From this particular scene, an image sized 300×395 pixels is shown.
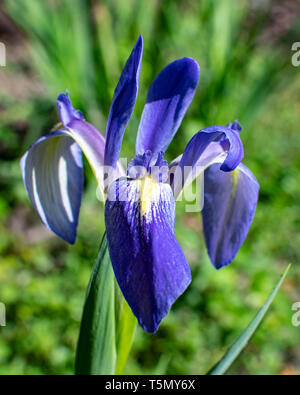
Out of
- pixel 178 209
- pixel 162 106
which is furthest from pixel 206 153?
pixel 178 209

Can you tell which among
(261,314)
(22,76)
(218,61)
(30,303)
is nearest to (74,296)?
(30,303)

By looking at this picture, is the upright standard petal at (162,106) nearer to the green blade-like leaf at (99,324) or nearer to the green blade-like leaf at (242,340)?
the green blade-like leaf at (99,324)

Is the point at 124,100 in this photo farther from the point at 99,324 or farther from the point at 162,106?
the point at 99,324

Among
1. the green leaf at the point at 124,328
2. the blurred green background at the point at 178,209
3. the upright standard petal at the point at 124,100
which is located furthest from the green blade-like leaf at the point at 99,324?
the blurred green background at the point at 178,209

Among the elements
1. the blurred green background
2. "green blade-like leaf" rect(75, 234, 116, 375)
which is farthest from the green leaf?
the blurred green background

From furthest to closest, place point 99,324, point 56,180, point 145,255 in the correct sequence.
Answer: point 56,180
point 99,324
point 145,255

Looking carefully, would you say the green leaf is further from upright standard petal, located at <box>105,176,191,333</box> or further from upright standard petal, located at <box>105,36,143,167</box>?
upright standard petal, located at <box>105,36,143,167</box>
